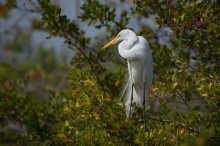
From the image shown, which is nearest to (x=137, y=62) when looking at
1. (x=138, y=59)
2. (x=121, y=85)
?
(x=138, y=59)

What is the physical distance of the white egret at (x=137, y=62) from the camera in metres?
4.12

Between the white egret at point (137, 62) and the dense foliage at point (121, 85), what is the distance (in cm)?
17

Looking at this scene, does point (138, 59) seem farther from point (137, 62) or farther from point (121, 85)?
point (121, 85)

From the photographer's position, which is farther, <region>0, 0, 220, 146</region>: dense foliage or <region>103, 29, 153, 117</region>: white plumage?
<region>103, 29, 153, 117</region>: white plumage

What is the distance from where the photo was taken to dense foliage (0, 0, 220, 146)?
379 cm

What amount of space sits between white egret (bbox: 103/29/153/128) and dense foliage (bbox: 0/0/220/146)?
0.57ft

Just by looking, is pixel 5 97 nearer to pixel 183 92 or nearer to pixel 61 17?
pixel 61 17

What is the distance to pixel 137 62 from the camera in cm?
423

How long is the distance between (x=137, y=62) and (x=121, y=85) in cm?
61

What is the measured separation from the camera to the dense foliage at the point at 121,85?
12.5 feet

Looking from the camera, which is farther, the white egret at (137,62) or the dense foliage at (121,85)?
the white egret at (137,62)

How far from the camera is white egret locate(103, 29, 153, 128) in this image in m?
4.12

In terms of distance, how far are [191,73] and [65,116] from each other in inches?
62.7

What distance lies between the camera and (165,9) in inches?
163
